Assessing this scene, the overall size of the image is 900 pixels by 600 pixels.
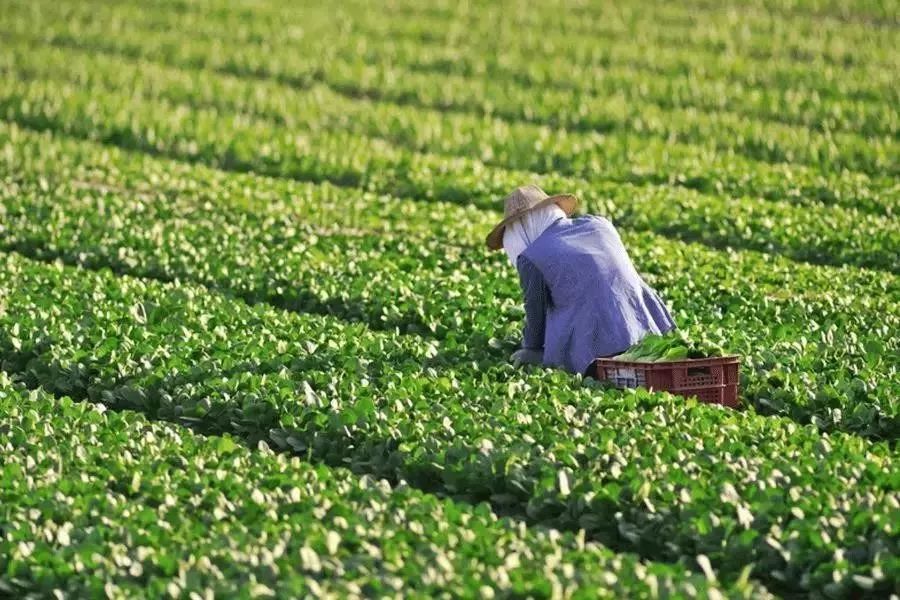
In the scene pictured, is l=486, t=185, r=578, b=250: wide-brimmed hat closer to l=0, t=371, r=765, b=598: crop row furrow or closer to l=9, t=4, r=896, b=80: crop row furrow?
l=0, t=371, r=765, b=598: crop row furrow

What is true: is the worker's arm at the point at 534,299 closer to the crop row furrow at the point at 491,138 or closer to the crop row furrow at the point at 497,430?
the crop row furrow at the point at 497,430

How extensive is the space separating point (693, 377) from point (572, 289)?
1.09 m

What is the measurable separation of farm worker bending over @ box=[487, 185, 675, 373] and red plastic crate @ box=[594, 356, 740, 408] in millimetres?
420

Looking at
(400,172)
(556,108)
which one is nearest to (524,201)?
(400,172)

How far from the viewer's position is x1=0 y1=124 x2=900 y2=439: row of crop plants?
35.8 feet

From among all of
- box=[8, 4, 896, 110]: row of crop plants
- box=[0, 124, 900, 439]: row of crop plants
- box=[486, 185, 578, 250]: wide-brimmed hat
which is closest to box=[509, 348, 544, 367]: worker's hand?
box=[0, 124, 900, 439]: row of crop plants

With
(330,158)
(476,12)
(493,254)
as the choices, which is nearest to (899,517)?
(493,254)

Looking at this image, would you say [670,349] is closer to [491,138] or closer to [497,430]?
[497,430]

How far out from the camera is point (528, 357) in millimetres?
10969

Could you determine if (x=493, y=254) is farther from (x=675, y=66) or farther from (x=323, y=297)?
(x=675, y=66)

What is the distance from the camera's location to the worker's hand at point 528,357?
10938 mm

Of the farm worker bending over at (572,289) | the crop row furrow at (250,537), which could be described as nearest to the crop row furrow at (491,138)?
the farm worker bending over at (572,289)

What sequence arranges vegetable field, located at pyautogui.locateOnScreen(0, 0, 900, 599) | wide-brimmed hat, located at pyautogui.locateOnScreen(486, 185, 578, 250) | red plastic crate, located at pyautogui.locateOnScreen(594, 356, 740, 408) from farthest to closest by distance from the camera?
wide-brimmed hat, located at pyautogui.locateOnScreen(486, 185, 578, 250) < red plastic crate, located at pyautogui.locateOnScreen(594, 356, 740, 408) < vegetable field, located at pyautogui.locateOnScreen(0, 0, 900, 599)

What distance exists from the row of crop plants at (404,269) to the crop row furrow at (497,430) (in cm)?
91
